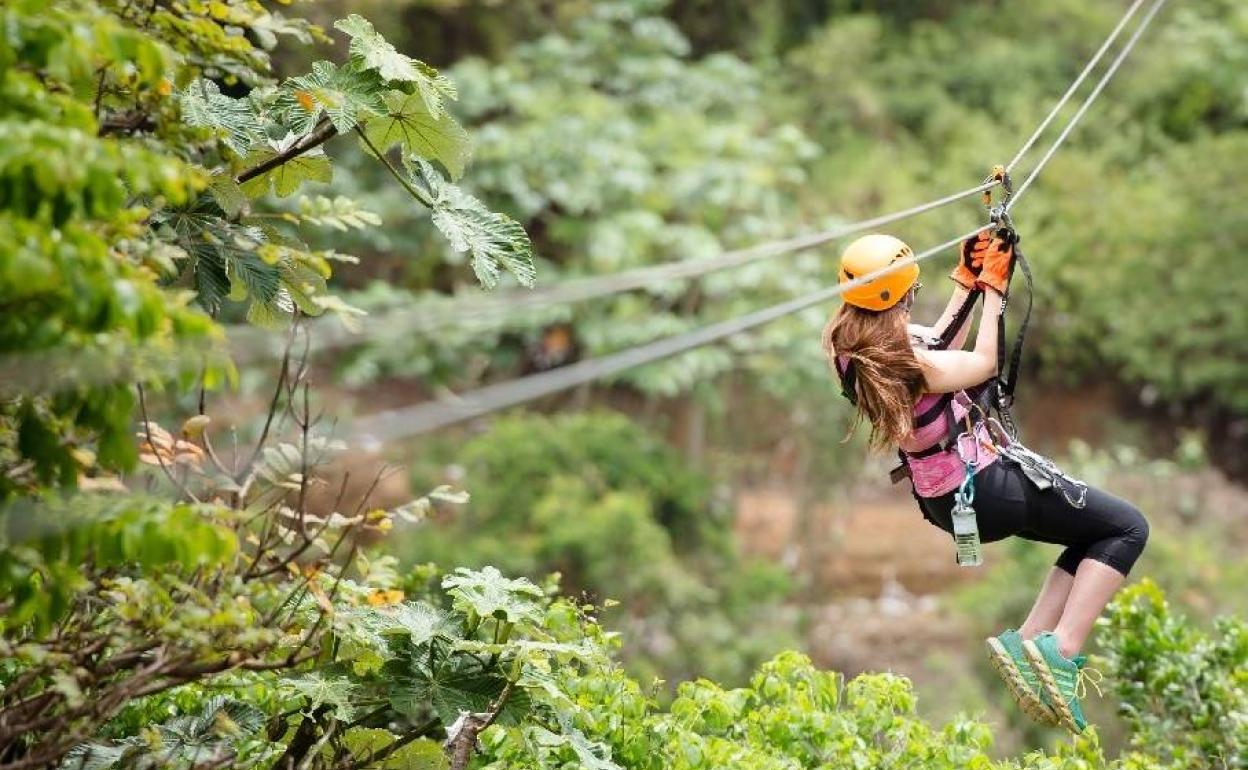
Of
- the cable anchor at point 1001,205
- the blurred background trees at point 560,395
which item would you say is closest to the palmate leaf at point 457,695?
the blurred background trees at point 560,395

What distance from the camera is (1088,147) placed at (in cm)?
1567

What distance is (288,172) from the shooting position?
3.66 meters

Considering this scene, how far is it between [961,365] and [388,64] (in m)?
1.64

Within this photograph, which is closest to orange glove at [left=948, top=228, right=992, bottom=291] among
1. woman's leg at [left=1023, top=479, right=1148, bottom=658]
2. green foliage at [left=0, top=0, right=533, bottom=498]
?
woman's leg at [left=1023, top=479, right=1148, bottom=658]

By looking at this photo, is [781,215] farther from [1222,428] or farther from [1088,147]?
[1222,428]

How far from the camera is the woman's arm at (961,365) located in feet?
12.9

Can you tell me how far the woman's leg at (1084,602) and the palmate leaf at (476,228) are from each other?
170 cm

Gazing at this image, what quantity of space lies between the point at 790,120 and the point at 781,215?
7.25ft

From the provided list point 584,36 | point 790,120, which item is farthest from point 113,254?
point 790,120

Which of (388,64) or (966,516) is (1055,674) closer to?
(966,516)

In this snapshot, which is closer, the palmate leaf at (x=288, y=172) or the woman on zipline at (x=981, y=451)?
the palmate leaf at (x=288, y=172)

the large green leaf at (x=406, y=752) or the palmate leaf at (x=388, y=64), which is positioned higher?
the palmate leaf at (x=388, y=64)

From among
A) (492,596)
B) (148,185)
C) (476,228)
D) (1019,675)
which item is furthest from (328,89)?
(1019,675)

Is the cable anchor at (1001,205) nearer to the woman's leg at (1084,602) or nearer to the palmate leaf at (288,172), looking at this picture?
the woman's leg at (1084,602)
